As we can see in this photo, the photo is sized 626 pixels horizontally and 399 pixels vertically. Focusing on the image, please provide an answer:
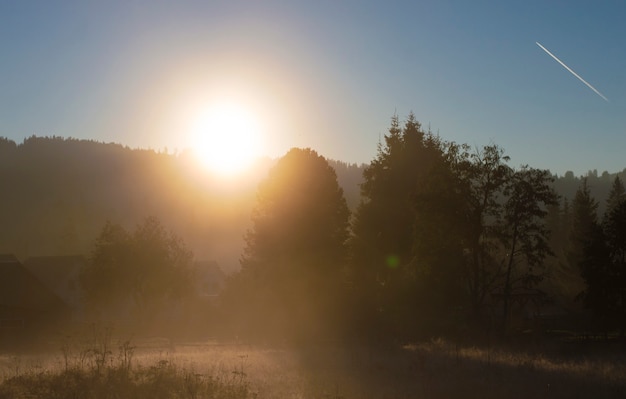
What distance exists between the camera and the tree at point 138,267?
56.7 metres

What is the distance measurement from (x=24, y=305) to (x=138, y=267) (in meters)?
10.1

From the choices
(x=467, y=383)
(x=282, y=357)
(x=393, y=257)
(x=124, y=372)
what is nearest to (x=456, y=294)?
(x=393, y=257)

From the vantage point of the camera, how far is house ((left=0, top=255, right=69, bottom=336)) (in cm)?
5184

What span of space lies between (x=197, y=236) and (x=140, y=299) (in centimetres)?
12744

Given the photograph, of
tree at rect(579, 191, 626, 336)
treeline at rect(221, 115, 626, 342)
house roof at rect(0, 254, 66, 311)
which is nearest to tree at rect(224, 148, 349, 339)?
treeline at rect(221, 115, 626, 342)

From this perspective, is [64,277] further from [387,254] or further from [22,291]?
[387,254]

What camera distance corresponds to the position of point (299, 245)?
44.0 m

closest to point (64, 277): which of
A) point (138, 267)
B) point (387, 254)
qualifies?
point (138, 267)

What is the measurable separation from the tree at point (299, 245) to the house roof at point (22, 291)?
74.8ft

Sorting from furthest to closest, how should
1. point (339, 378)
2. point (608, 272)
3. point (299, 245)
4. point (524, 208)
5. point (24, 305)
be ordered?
point (24, 305) < point (608, 272) < point (299, 245) < point (524, 208) < point (339, 378)

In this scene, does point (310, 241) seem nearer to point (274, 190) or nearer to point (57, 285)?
point (274, 190)

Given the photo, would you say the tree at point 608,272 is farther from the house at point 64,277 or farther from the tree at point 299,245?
the house at point 64,277

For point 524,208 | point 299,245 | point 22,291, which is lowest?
point 22,291

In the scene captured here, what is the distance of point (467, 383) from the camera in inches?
704
